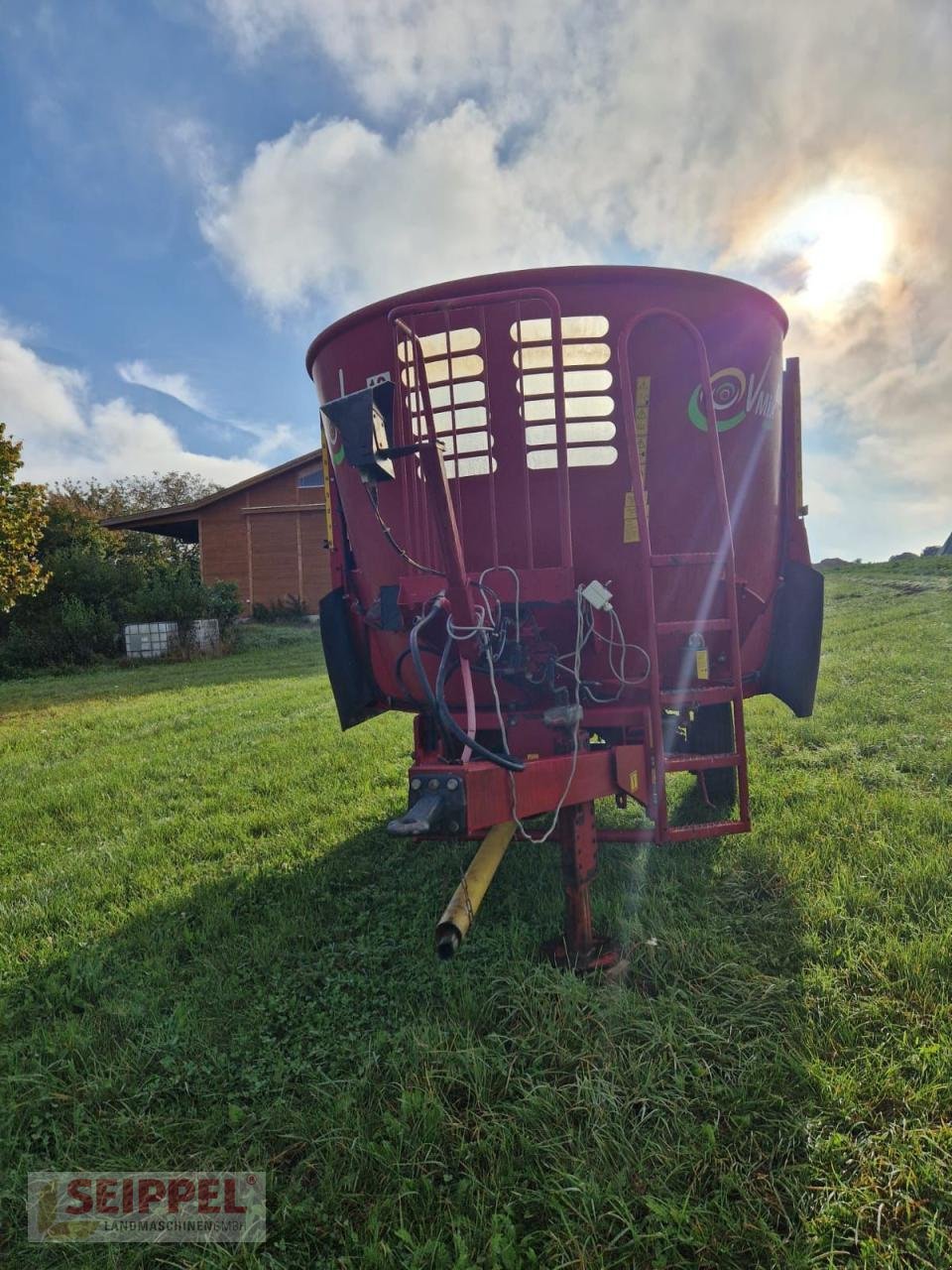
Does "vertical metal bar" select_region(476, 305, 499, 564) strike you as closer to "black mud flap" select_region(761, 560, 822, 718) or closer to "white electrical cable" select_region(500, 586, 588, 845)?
"white electrical cable" select_region(500, 586, 588, 845)

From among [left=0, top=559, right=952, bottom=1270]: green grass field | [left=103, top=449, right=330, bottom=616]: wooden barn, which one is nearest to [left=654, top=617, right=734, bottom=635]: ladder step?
[left=0, top=559, right=952, bottom=1270]: green grass field

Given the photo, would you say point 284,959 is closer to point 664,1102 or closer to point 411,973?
point 411,973

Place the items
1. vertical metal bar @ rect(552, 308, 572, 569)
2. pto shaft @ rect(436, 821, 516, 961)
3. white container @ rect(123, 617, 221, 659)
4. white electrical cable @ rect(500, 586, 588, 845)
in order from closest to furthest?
pto shaft @ rect(436, 821, 516, 961), white electrical cable @ rect(500, 586, 588, 845), vertical metal bar @ rect(552, 308, 572, 569), white container @ rect(123, 617, 221, 659)

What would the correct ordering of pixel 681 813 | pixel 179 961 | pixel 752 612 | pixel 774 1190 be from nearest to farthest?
1. pixel 774 1190
2. pixel 179 961
3. pixel 752 612
4. pixel 681 813

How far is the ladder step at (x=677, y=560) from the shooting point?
2.41m

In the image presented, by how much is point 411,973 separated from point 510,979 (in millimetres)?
391

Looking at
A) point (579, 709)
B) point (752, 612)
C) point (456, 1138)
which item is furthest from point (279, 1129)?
point (752, 612)

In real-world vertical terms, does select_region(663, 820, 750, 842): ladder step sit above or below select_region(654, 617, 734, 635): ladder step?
below

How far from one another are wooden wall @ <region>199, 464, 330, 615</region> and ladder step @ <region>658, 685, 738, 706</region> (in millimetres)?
20838

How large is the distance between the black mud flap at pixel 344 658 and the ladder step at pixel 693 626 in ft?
4.80

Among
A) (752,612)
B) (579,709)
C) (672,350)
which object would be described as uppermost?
(672,350)

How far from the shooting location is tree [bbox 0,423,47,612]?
11453 mm

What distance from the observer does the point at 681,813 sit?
403cm

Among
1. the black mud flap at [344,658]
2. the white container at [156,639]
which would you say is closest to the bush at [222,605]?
the white container at [156,639]
